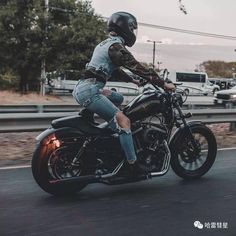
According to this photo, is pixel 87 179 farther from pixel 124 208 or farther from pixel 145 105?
pixel 145 105

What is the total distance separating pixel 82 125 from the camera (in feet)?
16.8

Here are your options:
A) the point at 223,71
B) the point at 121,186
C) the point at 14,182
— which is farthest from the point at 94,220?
the point at 223,71

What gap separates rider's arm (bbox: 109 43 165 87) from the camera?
504 centimetres

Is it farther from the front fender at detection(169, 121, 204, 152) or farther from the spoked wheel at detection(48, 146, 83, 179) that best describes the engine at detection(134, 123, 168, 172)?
the spoked wheel at detection(48, 146, 83, 179)

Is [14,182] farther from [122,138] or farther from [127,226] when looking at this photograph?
[127,226]

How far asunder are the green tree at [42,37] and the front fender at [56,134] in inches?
1236

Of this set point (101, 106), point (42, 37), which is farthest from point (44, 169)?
point (42, 37)

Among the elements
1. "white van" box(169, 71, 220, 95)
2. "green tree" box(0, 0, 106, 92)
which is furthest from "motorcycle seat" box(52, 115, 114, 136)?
"white van" box(169, 71, 220, 95)

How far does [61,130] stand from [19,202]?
32.3 inches

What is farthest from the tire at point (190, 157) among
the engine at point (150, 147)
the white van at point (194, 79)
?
the white van at point (194, 79)

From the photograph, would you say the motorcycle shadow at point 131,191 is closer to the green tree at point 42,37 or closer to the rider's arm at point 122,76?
the rider's arm at point 122,76

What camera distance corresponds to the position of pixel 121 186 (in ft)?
18.7

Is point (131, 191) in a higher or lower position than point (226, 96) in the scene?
lower

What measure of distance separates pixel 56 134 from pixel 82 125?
30 cm
